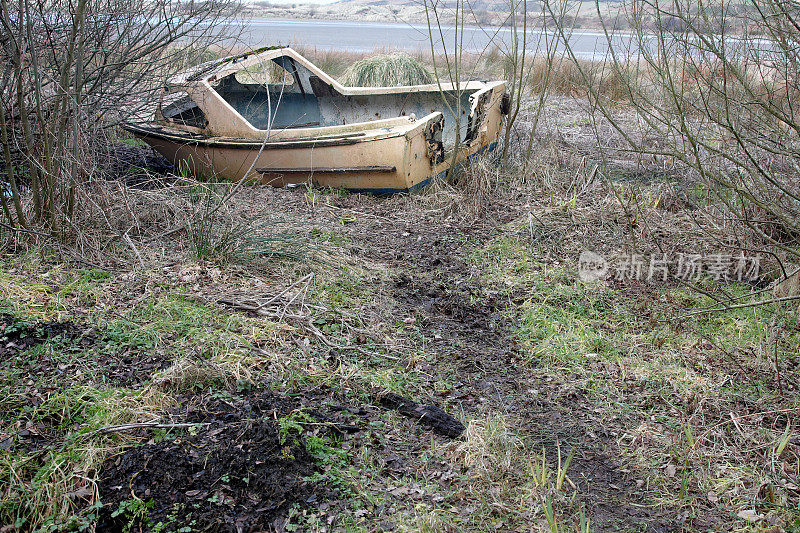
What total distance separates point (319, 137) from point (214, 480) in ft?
16.1

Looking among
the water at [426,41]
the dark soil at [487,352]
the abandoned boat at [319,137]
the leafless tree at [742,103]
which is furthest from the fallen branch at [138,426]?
the water at [426,41]

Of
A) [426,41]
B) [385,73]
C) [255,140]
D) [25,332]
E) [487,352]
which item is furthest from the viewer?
[426,41]

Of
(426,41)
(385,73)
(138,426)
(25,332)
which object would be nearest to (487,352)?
(138,426)

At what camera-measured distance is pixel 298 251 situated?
17.1 feet

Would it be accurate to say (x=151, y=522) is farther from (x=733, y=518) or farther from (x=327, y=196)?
(x=327, y=196)

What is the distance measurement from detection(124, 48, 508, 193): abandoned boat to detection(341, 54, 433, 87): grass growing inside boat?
2.70 meters

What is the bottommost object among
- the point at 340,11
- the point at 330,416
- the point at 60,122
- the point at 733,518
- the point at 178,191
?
the point at 733,518

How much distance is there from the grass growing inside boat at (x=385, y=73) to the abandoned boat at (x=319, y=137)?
270 centimetres

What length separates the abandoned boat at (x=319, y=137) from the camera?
22.5 feet

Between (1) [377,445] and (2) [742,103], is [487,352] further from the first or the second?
(2) [742,103]

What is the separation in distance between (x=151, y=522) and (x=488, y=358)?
2375mm

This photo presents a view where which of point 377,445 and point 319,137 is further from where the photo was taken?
point 319,137

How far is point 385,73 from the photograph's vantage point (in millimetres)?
11172

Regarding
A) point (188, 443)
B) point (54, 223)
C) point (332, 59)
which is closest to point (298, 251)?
point (54, 223)
